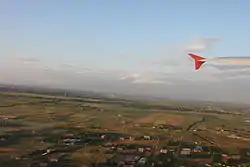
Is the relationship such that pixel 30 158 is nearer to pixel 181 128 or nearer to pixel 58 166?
pixel 58 166

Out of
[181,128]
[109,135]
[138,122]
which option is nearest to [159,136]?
[109,135]

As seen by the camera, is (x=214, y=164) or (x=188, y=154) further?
(x=188, y=154)

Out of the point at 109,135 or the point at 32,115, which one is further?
the point at 32,115

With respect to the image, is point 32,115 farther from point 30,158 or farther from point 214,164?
point 214,164

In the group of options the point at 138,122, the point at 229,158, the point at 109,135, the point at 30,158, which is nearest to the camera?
the point at 30,158

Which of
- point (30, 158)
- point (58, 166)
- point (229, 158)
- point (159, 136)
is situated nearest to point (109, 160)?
point (58, 166)

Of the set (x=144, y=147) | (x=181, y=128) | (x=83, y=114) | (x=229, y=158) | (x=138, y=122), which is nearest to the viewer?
(x=229, y=158)

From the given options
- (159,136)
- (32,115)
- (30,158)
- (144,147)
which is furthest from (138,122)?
(30,158)

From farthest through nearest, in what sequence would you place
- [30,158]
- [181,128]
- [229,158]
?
[181,128], [229,158], [30,158]

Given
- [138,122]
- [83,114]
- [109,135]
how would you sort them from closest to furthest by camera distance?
[109,135]
[138,122]
[83,114]
